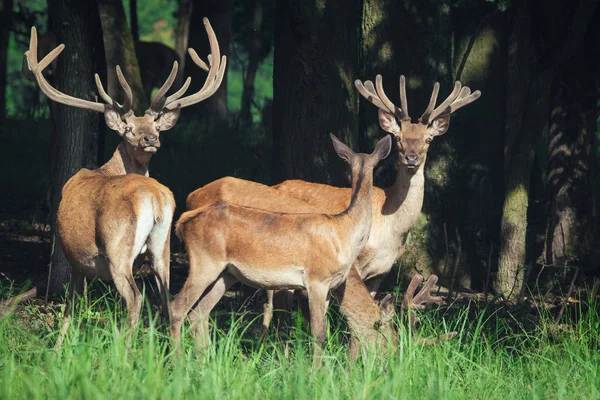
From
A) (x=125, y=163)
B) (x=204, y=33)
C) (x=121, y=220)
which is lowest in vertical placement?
(x=121, y=220)

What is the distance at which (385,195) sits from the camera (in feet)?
26.0

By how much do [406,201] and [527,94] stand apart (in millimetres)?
2663

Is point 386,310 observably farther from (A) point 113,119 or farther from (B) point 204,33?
(B) point 204,33

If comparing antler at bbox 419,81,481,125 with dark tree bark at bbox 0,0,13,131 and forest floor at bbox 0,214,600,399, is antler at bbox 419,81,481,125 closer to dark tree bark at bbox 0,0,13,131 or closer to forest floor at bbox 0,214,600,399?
forest floor at bbox 0,214,600,399

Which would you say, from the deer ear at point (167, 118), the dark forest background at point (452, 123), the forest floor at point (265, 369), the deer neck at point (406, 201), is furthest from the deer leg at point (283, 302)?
the deer ear at point (167, 118)

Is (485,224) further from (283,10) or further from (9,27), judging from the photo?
(9,27)

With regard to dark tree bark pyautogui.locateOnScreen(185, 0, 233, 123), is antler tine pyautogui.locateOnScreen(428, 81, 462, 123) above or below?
below

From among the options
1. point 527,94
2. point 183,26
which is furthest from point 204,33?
point 527,94

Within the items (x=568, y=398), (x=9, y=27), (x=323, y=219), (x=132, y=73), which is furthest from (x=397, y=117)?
(x=9, y=27)

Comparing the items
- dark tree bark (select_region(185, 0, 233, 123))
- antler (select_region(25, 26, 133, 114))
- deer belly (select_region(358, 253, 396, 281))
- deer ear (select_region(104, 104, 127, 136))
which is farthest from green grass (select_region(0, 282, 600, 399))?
dark tree bark (select_region(185, 0, 233, 123))

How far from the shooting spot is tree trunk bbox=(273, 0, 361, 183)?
31.0ft

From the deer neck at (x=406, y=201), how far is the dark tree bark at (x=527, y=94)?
179 centimetres

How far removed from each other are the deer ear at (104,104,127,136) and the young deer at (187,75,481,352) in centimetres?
76

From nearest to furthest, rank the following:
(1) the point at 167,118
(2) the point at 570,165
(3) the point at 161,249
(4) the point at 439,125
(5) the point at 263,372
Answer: (5) the point at 263,372
(3) the point at 161,249
(1) the point at 167,118
(4) the point at 439,125
(2) the point at 570,165
